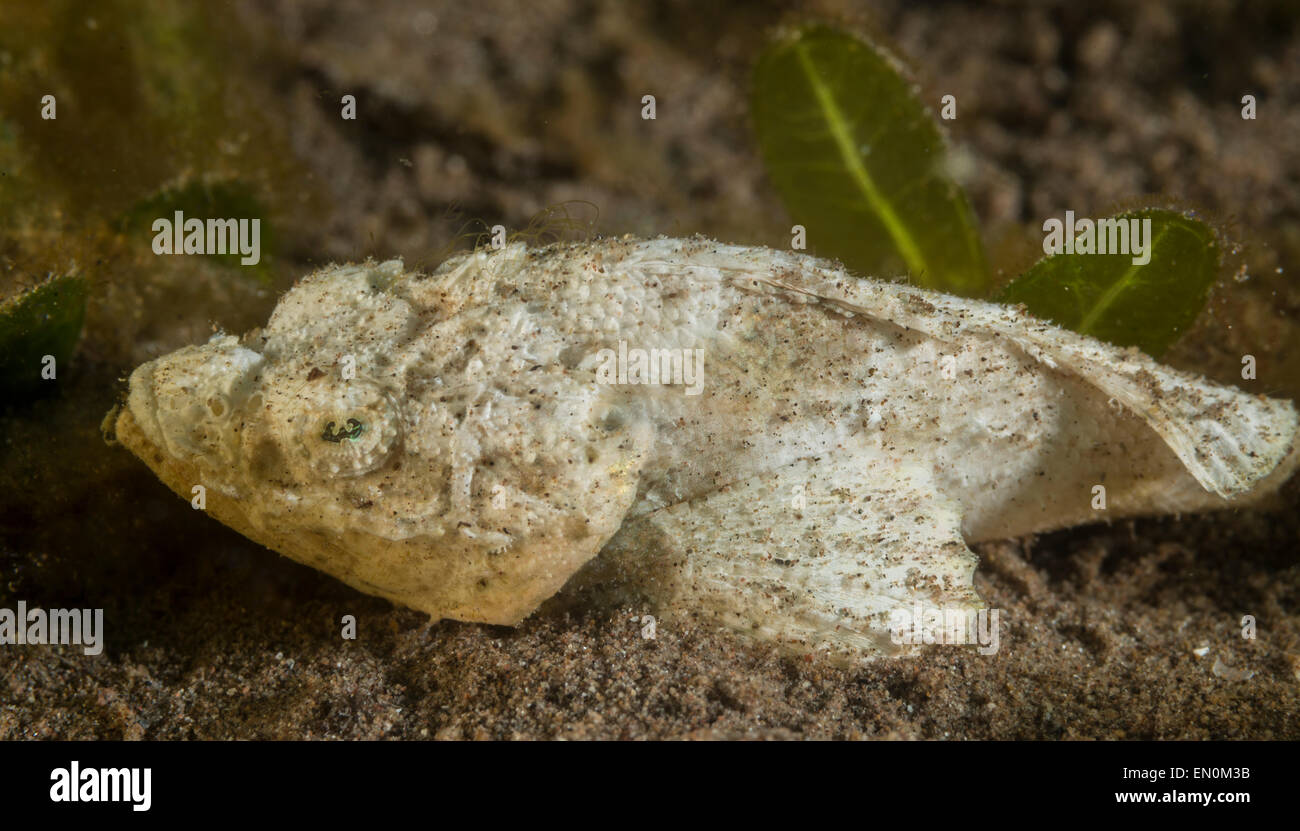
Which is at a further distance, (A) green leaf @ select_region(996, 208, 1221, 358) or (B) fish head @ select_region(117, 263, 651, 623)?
(A) green leaf @ select_region(996, 208, 1221, 358)

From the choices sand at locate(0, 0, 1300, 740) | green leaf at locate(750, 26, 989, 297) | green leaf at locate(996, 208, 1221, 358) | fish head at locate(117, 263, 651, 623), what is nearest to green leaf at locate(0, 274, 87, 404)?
sand at locate(0, 0, 1300, 740)

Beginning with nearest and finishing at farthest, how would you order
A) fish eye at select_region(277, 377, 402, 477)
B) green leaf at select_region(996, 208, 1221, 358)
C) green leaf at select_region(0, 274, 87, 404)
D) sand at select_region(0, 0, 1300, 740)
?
fish eye at select_region(277, 377, 402, 477), sand at select_region(0, 0, 1300, 740), green leaf at select_region(0, 274, 87, 404), green leaf at select_region(996, 208, 1221, 358)

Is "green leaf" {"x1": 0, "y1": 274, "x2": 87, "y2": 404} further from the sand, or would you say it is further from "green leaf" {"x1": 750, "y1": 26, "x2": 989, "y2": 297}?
"green leaf" {"x1": 750, "y1": 26, "x2": 989, "y2": 297}

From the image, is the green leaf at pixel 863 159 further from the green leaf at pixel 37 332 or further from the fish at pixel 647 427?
the green leaf at pixel 37 332
